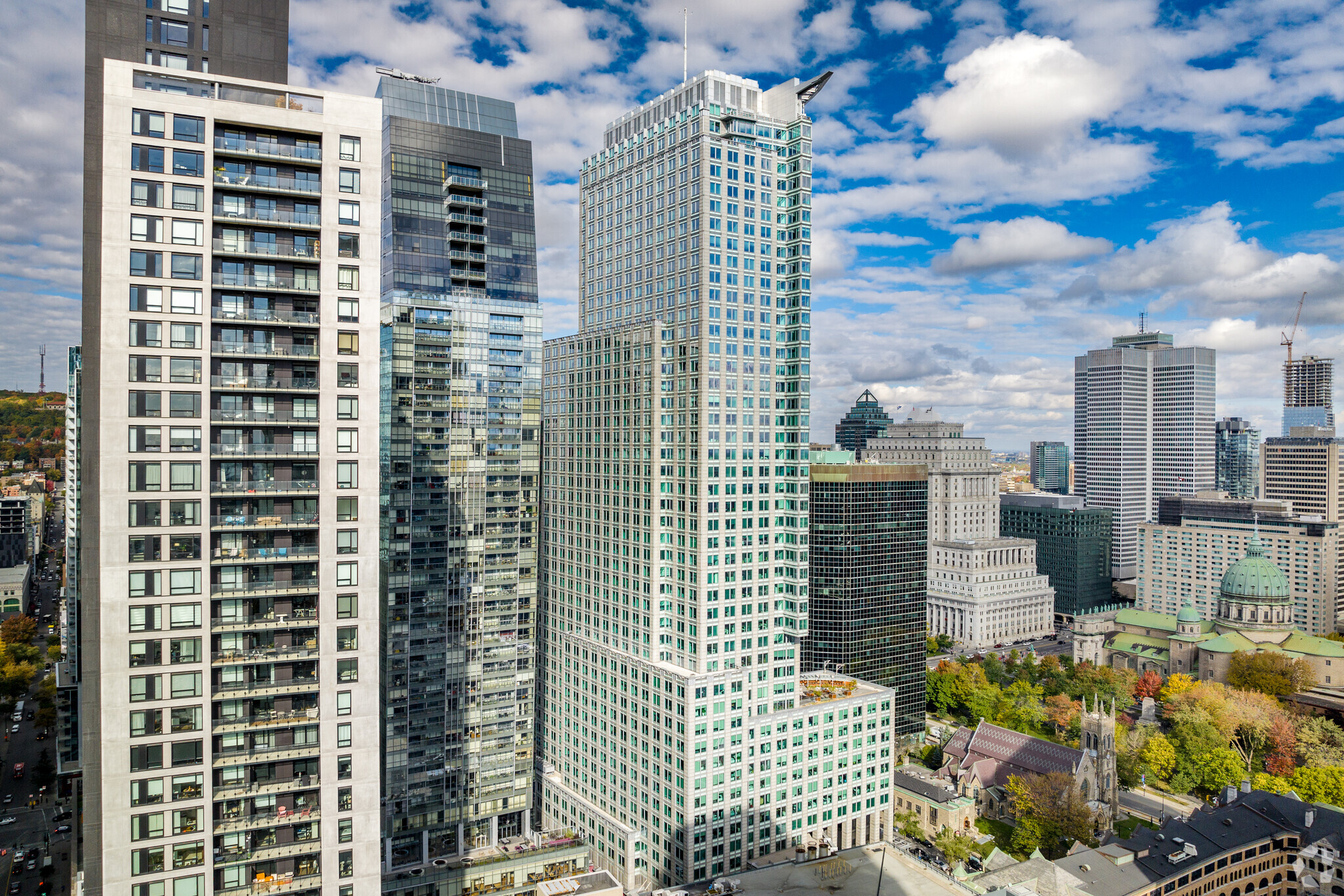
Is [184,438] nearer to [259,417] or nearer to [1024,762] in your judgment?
[259,417]

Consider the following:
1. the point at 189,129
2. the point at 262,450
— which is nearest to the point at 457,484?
the point at 262,450

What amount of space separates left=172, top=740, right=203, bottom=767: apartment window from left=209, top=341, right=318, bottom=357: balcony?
1135 inches

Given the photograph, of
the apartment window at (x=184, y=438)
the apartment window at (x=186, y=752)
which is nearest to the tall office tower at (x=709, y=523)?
the apartment window at (x=186, y=752)

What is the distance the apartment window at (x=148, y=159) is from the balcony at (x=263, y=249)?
20.3 feet

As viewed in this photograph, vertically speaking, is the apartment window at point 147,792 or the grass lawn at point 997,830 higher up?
the apartment window at point 147,792

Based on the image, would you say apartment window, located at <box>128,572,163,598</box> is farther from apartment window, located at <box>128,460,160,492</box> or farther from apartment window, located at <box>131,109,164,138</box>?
apartment window, located at <box>131,109,164,138</box>

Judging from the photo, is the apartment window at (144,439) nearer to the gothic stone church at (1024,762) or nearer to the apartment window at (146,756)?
the apartment window at (146,756)

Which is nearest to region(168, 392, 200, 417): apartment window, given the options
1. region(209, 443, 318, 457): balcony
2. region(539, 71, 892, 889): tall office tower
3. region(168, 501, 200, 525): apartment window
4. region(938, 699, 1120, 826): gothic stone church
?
region(209, 443, 318, 457): balcony

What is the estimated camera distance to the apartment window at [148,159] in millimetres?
59156

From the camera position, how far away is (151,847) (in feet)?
195

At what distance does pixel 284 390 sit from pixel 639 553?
256 ft

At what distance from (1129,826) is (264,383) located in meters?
161

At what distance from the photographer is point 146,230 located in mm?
59812

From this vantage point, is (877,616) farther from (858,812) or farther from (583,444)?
(583,444)
